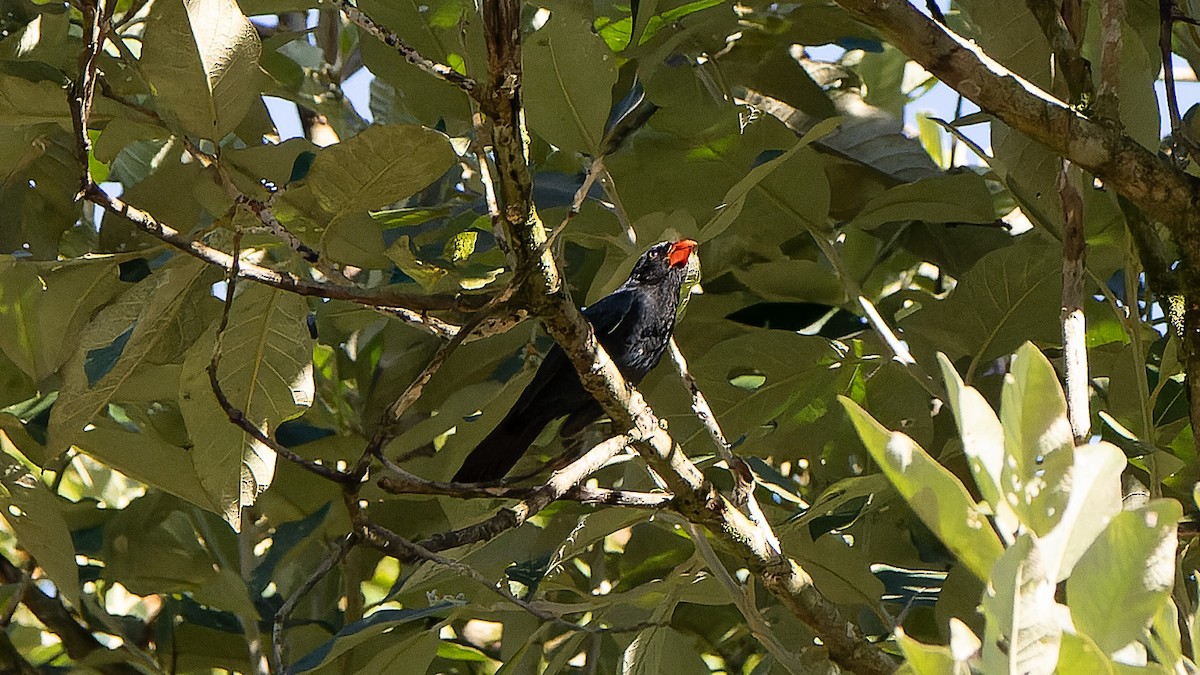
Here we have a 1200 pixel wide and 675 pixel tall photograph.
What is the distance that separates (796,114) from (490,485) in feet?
4.77

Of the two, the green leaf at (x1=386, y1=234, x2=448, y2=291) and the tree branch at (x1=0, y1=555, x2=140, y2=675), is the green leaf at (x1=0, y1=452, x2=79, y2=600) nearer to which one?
the tree branch at (x1=0, y1=555, x2=140, y2=675)

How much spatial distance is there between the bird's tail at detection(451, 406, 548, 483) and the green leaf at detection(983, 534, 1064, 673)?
165 centimetres

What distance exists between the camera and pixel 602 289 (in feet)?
5.92

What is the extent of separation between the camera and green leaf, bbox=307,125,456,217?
1.38m

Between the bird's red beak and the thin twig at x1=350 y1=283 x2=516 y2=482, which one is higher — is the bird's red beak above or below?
below

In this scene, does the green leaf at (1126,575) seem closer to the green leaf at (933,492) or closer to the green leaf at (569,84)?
the green leaf at (933,492)

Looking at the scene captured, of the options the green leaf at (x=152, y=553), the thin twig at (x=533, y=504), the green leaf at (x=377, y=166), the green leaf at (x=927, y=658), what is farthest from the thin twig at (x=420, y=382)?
the green leaf at (x=152, y=553)

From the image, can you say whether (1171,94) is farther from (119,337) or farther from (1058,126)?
(119,337)

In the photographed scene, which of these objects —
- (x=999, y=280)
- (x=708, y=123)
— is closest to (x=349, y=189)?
(x=708, y=123)

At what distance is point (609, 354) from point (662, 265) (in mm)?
538

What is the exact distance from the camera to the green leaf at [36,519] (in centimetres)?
187

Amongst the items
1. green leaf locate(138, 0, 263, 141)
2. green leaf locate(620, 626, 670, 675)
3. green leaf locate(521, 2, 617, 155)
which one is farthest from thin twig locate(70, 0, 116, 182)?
green leaf locate(620, 626, 670, 675)

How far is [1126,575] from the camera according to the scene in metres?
0.73

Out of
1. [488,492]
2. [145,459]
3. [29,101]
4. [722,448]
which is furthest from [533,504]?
[145,459]
